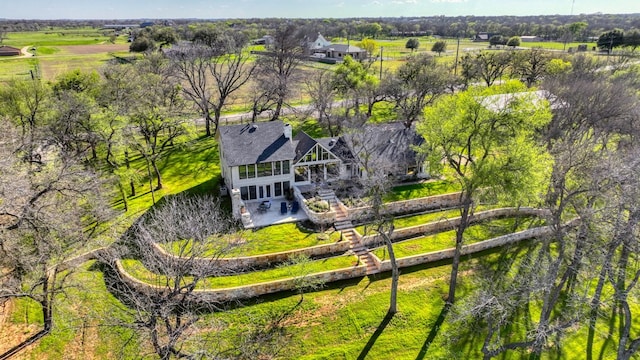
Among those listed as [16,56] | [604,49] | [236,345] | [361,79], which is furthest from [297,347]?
[16,56]

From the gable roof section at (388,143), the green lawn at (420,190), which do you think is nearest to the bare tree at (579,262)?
the green lawn at (420,190)

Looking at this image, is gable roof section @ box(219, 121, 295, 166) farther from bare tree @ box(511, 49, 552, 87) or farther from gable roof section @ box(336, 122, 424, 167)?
bare tree @ box(511, 49, 552, 87)

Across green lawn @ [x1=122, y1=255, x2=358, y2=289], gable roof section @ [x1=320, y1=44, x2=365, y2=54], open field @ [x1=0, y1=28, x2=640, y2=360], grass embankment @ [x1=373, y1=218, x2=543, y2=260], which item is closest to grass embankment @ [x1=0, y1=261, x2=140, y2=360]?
open field @ [x1=0, y1=28, x2=640, y2=360]

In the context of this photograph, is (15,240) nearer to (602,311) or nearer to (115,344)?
(115,344)

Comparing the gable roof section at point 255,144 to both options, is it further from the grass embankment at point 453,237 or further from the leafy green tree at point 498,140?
the leafy green tree at point 498,140

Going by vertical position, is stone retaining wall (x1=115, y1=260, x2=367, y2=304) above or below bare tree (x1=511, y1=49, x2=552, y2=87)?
below

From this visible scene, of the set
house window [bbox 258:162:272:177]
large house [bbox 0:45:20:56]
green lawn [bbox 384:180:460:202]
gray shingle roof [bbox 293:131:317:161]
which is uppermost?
large house [bbox 0:45:20:56]

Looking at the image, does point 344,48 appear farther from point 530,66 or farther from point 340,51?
point 530,66
